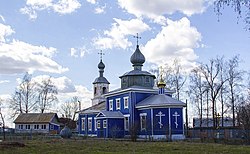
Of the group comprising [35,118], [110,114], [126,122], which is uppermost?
[110,114]

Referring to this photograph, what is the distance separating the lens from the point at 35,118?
72.2 meters

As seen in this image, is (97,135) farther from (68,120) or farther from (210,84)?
(68,120)

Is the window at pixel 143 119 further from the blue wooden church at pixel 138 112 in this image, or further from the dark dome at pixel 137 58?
the dark dome at pixel 137 58

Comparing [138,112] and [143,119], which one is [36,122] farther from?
[143,119]

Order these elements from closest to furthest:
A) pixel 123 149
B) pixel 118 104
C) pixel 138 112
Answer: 1. pixel 123 149
2. pixel 138 112
3. pixel 118 104

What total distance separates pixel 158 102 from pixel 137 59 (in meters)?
9.07

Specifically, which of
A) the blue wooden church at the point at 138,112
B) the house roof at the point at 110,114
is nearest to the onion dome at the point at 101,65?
the blue wooden church at the point at 138,112

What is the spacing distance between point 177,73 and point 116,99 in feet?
38.1

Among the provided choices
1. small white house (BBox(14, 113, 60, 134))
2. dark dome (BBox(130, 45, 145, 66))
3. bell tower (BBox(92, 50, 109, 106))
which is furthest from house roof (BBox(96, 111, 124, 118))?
small white house (BBox(14, 113, 60, 134))

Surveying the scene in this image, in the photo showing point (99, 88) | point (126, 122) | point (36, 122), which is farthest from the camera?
point (36, 122)

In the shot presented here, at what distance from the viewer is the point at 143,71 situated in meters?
50.1

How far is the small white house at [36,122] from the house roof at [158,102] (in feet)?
99.7

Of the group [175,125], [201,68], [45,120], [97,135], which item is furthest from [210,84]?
[45,120]

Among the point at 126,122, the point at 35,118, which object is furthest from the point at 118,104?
the point at 35,118
